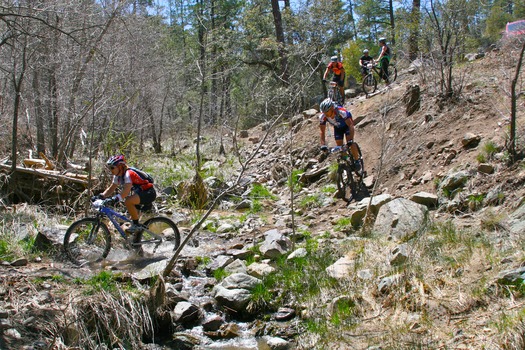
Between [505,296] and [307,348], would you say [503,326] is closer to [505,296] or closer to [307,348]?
[505,296]

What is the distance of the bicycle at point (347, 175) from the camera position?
32.8 feet

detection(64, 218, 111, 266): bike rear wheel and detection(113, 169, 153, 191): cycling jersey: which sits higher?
detection(113, 169, 153, 191): cycling jersey

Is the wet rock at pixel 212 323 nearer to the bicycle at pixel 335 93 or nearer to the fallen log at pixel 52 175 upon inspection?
the fallen log at pixel 52 175

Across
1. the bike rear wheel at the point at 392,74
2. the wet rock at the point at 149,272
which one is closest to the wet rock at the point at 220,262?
the wet rock at the point at 149,272

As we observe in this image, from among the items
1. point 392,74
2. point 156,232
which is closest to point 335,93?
point 392,74

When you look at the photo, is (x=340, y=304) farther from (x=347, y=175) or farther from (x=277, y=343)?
(x=347, y=175)

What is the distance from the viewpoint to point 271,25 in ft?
80.4

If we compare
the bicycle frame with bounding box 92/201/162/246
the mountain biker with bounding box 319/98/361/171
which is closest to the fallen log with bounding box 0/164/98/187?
the bicycle frame with bounding box 92/201/162/246

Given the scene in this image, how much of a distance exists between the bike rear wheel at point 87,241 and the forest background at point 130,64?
1715 mm

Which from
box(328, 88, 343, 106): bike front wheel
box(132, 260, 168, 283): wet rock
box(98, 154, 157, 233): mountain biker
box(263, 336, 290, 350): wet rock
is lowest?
box(263, 336, 290, 350): wet rock

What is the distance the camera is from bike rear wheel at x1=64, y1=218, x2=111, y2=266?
23.7 ft

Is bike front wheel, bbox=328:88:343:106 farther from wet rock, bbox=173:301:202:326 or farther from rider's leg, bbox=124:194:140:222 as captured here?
wet rock, bbox=173:301:202:326

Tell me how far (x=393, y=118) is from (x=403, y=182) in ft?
10.5

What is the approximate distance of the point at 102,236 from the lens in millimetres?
7715
